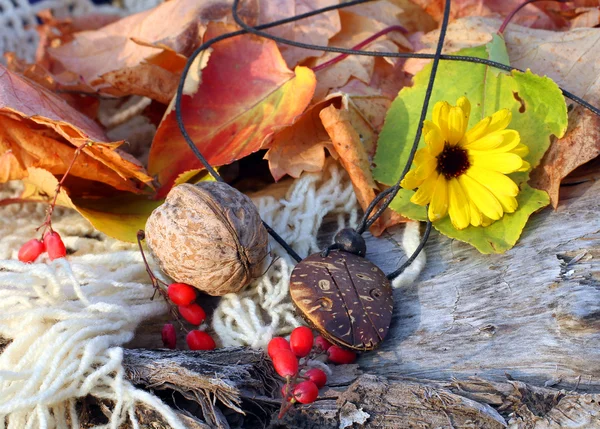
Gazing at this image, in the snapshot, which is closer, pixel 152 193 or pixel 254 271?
pixel 254 271

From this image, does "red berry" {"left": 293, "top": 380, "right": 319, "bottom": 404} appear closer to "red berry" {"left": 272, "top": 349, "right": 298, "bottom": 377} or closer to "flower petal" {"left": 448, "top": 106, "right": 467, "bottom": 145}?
"red berry" {"left": 272, "top": 349, "right": 298, "bottom": 377}

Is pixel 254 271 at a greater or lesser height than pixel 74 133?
lesser

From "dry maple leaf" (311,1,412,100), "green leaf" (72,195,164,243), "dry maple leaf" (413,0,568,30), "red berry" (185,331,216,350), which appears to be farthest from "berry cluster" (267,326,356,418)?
"dry maple leaf" (413,0,568,30)

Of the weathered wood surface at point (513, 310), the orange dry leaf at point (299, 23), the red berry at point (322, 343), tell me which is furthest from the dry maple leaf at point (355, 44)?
the red berry at point (322, 343)

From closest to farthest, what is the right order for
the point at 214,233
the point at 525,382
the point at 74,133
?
the point at 525,382, the point at 214,233, the point at 74,133

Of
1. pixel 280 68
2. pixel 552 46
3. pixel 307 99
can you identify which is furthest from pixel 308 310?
pixel 552 46

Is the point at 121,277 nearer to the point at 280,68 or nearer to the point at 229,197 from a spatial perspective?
the point at 229,197
